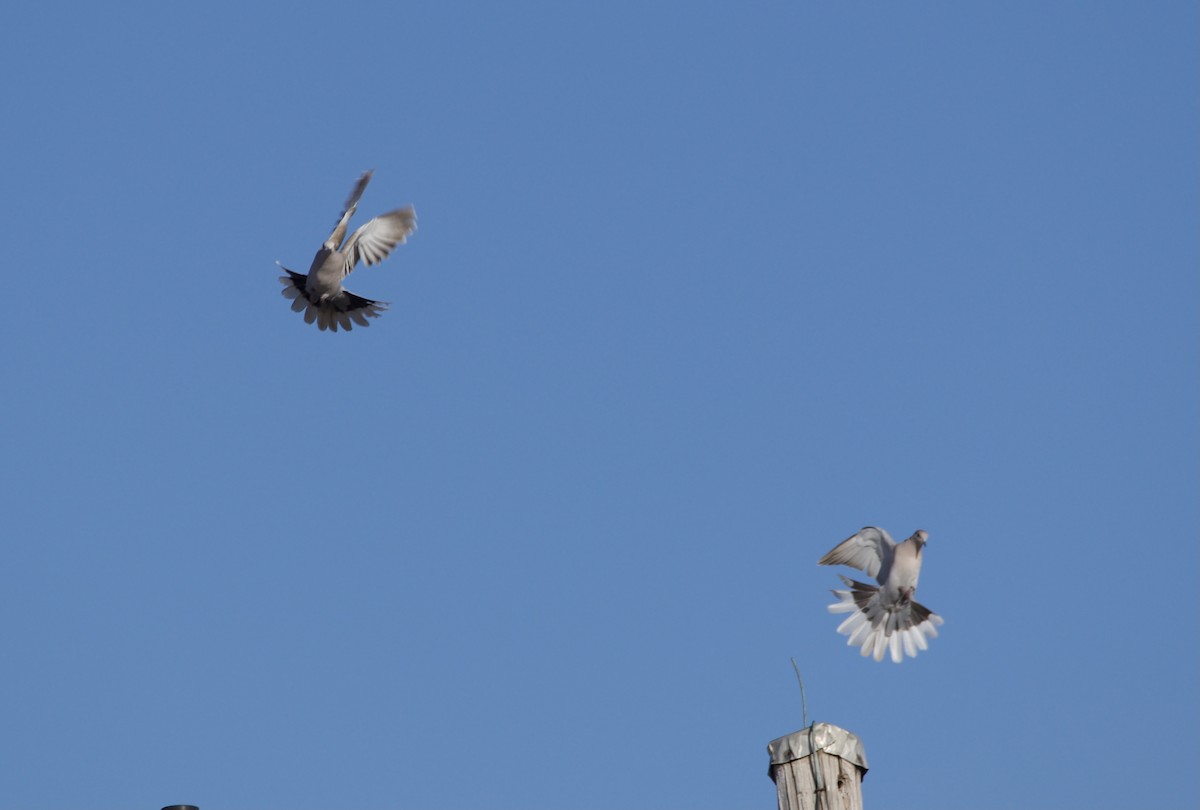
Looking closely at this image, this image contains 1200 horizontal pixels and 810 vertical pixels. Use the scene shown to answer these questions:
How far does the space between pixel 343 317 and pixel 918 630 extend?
24.7 ft

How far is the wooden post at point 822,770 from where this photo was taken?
878cm

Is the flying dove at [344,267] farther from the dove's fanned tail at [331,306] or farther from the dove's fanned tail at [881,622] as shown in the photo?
the dove's fanned tail at [881,622]

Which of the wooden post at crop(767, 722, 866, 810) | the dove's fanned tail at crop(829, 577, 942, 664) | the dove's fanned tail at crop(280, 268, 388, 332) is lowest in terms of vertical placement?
the wooden post at crop(767, 722, 866, 810)

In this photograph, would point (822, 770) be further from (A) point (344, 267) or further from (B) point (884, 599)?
(A) point (344, 267)

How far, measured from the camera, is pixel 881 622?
1545 cm

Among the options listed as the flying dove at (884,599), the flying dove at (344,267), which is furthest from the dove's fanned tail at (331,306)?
the flying dove at (884,599)

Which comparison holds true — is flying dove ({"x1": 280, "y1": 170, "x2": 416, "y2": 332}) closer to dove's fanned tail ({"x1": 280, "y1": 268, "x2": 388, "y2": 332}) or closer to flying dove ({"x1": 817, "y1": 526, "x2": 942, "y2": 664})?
dove's fanned tail ({"x1": 280, "y1": 268, "x2": 388, "y2": 332})

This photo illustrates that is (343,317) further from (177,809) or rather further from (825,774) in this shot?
(825,774)

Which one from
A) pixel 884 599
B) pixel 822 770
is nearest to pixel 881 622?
pixel 884 599

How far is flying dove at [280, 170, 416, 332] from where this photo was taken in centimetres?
1836

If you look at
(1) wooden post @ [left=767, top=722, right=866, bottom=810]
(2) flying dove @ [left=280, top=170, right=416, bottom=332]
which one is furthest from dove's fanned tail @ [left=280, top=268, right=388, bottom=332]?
(1) wooden post @ [left=767, top=722, right=866, bottom=810]

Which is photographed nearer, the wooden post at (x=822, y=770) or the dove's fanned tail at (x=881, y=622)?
the wooden post at (x=822, y=770)

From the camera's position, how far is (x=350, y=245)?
61.9 feet

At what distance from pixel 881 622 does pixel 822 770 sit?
269 inches
